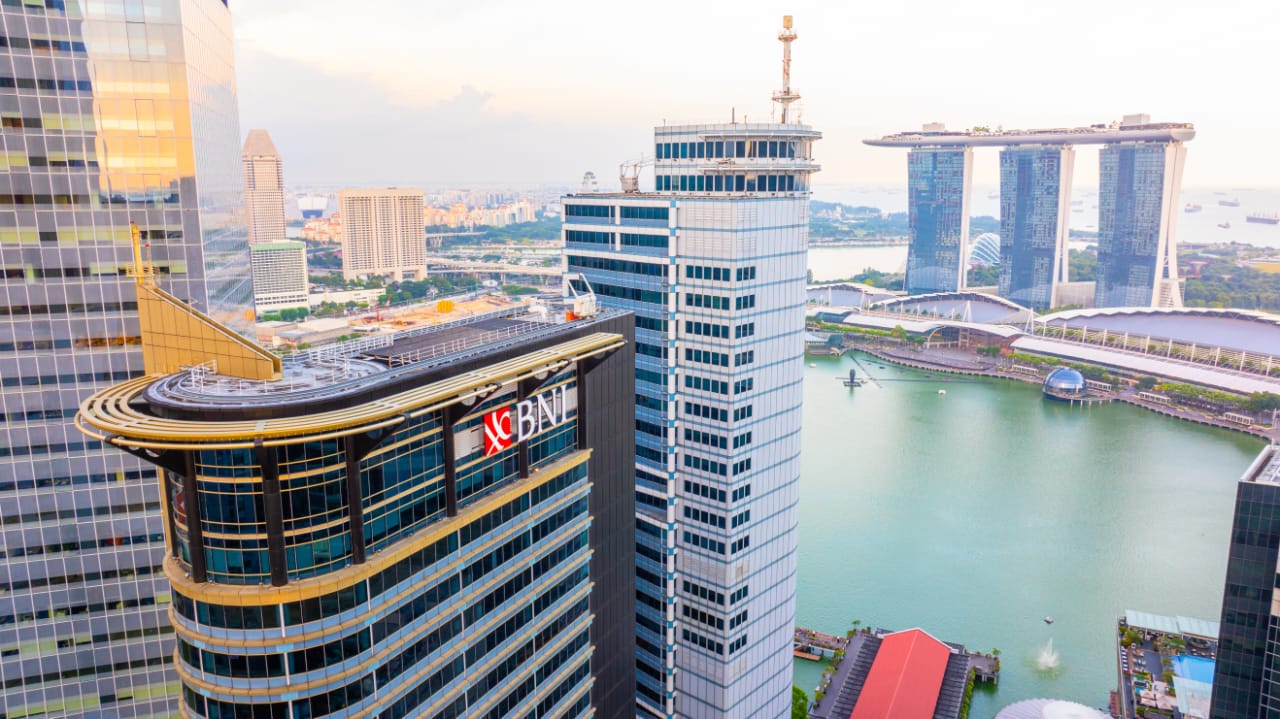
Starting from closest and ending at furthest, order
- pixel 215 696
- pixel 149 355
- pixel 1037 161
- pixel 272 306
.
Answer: pixel 215 696
pixel 149 355
pixel 272 306
pixel 1037 161

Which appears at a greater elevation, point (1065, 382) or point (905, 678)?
point (1065, 382)

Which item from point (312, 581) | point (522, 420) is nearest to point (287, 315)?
point (522, 420)

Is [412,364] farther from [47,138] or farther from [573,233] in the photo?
[47,138]

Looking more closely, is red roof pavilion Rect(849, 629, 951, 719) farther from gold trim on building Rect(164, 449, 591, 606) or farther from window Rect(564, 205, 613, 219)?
gold trim on building Rect(164, 449, 591, 606)

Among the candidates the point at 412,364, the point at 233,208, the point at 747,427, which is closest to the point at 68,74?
the point at 233,208

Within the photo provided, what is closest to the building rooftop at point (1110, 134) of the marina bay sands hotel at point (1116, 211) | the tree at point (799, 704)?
the marina bay sands hotel at point (1116, 211)

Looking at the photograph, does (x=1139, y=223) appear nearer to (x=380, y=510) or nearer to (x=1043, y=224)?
(x=1043, y=224)

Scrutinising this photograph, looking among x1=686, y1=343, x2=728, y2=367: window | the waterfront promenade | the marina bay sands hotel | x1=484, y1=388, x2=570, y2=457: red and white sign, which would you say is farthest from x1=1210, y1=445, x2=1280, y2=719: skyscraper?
the marina bay sands hotel
